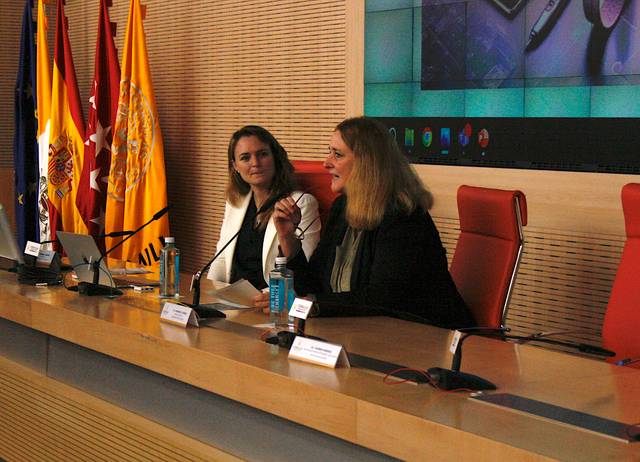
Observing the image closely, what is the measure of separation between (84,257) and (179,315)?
0.88 metres

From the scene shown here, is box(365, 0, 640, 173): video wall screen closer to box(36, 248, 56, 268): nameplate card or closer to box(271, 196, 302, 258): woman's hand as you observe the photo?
box(271, 196, 302, 258): woman's hand

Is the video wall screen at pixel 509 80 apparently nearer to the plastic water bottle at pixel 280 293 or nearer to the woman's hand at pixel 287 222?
the woman's hand at pixel 287 222

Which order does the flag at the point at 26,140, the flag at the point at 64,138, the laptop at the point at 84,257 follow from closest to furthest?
the laptop at the point at 84,257
the flag at the point at 64,138
the flag at the point at 26,140

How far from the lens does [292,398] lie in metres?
2.24

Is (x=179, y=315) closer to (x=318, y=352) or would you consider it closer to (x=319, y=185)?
(x=318, y=352)

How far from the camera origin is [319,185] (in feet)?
14.3

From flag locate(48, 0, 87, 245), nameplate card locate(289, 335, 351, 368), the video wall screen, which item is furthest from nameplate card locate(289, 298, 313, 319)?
flag locate(48, 0, 87, 245)

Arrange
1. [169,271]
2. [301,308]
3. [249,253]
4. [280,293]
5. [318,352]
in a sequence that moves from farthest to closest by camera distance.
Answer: [249,253] < [169,271] < [280,293] < [301,308] < [318,352]

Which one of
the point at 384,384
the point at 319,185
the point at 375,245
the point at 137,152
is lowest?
the point at 384,384

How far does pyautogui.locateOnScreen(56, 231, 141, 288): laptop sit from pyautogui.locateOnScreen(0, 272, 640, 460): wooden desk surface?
0.98 feet

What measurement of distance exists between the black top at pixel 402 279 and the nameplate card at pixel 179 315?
42cm

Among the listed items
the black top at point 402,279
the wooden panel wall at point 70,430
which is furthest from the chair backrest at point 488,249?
the wooden panel wall at point 70,430

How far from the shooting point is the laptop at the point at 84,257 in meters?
3.58

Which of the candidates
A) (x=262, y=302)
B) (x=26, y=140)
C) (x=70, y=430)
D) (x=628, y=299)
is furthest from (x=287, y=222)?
(x=26, y=140)
